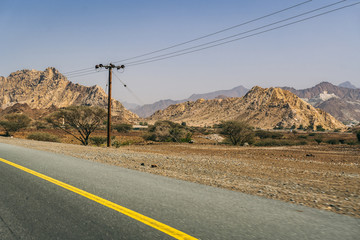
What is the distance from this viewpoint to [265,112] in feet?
366

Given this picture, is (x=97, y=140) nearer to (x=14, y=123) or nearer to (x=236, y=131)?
(x=236, y=131)

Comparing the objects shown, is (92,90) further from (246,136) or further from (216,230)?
(216,230)

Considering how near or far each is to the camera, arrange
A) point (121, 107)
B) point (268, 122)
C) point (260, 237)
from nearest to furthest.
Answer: point (260, 237)
point (268, 122)
point (121, 107)

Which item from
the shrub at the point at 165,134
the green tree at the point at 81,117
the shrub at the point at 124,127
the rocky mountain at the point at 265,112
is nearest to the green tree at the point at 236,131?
the shrub at the point at 165,134

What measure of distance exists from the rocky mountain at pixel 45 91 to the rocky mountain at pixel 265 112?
50.2 meters

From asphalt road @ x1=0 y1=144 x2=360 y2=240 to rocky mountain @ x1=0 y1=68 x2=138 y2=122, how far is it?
518 feet

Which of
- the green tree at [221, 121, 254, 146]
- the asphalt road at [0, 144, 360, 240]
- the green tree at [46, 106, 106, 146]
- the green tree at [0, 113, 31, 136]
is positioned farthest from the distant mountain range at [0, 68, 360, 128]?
the asphalt road at [0, 144, 360, 240]

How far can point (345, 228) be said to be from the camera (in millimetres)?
3922

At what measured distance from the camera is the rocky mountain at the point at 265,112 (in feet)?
348

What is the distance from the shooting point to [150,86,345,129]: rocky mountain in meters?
106

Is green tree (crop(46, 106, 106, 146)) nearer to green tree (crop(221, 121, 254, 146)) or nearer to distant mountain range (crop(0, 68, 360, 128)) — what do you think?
green tree (crop(221, 121, 254, 146))

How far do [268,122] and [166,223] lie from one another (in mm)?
106672

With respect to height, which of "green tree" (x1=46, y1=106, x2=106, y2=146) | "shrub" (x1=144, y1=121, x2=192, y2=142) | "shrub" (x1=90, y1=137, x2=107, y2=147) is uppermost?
"green tree" (x1=46, y1=106, x2=106, y2=146)

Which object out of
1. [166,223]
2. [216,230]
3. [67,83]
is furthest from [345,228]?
[67,83]
